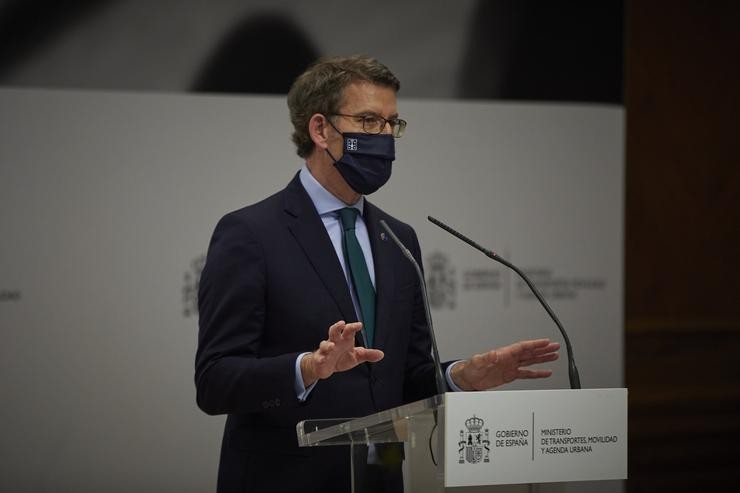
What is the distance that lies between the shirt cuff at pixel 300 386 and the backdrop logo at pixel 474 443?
1.50 feet

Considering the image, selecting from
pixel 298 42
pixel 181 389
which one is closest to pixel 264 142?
pixel 298 42

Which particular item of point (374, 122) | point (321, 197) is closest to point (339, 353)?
point (321, 197)

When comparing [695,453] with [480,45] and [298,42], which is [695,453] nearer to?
[480,45]

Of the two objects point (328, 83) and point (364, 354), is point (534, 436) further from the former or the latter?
point (328, 83)

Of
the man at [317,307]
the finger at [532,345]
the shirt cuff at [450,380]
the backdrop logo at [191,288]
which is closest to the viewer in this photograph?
the finger at [532,345]

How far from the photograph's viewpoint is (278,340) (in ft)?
7.06

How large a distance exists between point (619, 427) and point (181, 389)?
97.8 inches

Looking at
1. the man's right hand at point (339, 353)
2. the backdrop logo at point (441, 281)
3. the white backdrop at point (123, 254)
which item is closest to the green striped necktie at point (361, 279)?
the man's right hand at point (339, 353)

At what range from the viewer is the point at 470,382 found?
2.08m

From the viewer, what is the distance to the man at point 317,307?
2021 mm

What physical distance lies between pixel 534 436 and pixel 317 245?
2.56 ft

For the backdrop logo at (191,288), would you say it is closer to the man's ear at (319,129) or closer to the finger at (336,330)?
the man's ear at (319,129)

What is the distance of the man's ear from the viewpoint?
2338 mm

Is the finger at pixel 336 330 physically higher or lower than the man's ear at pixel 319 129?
lower
